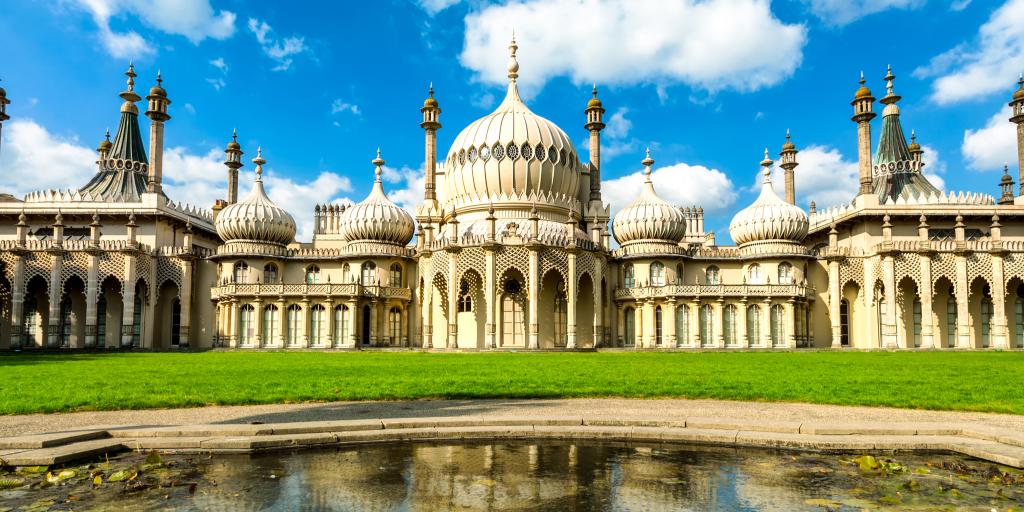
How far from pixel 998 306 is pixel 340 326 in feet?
123

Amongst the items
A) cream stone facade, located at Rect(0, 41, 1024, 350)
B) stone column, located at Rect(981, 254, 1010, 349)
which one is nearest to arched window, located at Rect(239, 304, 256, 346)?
cream stone facade, located at Rect(0, 41, 1024, 350)

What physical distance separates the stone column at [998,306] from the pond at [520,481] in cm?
3924

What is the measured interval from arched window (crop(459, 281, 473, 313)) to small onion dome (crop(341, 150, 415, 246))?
680 centimetres

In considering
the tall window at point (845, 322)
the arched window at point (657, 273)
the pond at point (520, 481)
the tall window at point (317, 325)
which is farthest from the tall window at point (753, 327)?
the pond at point (520, 481)

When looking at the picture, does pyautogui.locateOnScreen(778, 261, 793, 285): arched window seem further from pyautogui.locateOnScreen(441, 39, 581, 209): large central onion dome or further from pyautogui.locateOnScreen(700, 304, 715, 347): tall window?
pyautogui.locateOnScreen(441, 39, 581, 209): large central onion dome

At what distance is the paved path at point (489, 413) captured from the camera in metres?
10.9

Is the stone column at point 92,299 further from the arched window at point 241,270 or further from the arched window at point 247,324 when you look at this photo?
the arched window at point 247,324

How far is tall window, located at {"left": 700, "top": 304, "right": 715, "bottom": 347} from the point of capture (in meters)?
43.2

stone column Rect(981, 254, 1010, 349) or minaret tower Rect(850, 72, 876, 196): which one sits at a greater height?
minaret tower Rect(850, 72, 876, 196)

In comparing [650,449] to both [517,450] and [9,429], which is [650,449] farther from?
[9,429]

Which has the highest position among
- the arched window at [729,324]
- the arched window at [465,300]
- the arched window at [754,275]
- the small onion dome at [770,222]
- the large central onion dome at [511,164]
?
the large central onion dome at [511,164]

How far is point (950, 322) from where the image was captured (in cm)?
4447

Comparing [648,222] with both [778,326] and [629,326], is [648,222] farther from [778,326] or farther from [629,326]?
[778,326]

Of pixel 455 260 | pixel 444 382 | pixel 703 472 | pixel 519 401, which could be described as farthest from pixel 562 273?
pixel 703 472
